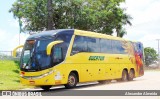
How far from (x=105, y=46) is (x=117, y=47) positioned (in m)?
2.10

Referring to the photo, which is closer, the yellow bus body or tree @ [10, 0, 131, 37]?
the yellow bus body

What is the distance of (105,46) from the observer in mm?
25203

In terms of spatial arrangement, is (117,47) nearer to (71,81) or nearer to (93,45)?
(93,45)

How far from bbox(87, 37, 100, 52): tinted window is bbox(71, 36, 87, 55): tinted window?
527 millimetres

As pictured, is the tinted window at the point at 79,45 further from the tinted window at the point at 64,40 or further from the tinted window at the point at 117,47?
the tinted window at the point at 117,47

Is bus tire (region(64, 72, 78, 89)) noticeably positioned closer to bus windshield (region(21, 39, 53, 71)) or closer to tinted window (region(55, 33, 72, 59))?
tinted window (region(55, 33, 72, 59))

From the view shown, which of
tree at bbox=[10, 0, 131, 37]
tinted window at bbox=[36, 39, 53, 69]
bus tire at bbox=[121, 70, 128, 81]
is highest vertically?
tree at bbox=[10, 0, 131, 37]

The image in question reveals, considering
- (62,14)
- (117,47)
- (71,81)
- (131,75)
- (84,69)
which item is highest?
→ (62,14)

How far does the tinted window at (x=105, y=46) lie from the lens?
2482 centimetres

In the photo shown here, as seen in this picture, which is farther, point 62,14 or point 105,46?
point 62,14

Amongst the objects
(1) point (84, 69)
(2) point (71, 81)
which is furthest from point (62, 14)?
(2) point (71, 81)

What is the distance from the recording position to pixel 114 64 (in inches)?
1035

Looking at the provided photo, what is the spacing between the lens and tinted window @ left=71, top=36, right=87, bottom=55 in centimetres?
2149

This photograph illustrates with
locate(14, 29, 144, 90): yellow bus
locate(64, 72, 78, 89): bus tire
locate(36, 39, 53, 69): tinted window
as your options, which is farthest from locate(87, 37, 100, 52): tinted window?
locate(36, 39, 53, 69): tinted window
